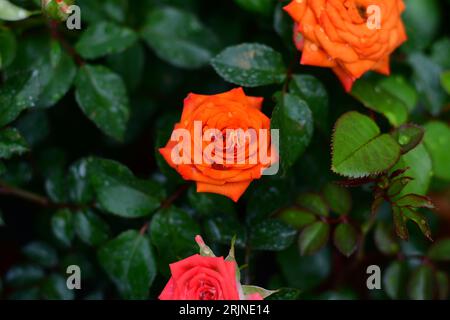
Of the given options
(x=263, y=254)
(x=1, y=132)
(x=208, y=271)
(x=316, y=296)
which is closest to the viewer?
(x=208, y=271)

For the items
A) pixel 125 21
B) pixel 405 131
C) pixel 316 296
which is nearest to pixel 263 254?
pixel 316 296

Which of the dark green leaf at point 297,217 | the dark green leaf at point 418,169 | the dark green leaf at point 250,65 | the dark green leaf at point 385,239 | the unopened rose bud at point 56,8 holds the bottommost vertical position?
the dark green leaf at point 385,239

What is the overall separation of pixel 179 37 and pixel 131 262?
40 centimetres

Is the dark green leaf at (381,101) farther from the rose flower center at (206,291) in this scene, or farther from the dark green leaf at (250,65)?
the rose flower center at (206,291)

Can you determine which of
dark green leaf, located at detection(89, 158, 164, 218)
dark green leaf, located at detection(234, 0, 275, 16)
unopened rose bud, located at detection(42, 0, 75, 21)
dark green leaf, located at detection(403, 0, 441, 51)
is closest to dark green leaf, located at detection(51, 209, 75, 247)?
dark green leaf, located at detection(89, 158, 164, 218)

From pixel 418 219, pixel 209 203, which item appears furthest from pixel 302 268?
pixel 418 219

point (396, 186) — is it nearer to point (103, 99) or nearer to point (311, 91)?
point (311, 91)

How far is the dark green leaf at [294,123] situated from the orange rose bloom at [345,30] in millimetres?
73

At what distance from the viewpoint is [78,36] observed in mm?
1031

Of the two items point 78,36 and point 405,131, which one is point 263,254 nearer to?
point 405,131

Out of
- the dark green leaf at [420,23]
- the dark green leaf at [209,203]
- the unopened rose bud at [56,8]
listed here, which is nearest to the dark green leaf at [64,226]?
the dark green leaf at [209,203]

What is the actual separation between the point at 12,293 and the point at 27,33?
0.45 meters

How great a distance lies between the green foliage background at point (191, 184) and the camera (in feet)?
2.78

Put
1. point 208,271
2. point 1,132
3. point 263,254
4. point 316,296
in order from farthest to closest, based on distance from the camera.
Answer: point 263,254 → point 316,296 → point 1,132 → point 208,271
